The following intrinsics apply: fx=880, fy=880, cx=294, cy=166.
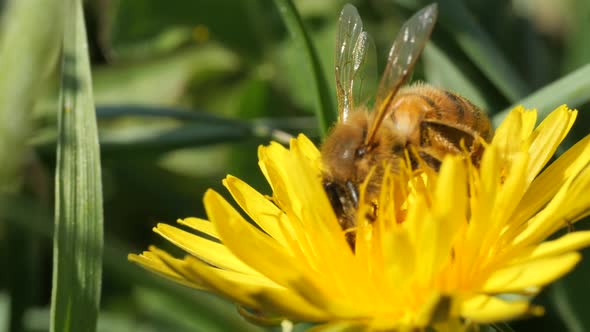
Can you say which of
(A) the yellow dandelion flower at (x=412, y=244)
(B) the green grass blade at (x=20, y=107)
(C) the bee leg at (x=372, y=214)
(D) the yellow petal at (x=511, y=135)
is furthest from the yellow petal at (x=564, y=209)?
(B) the green grass blade at (x=20, y=107)

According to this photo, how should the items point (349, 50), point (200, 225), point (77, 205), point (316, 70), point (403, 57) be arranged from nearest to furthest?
point (403, 57) < point (200, 225) < point (77, 205) < point (349, 50) < point (316, 70)

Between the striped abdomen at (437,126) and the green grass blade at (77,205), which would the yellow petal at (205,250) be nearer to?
the green grass blade at (77,205)

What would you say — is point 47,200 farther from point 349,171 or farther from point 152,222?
point 349,171

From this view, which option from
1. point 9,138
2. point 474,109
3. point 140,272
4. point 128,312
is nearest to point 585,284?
point 474,109

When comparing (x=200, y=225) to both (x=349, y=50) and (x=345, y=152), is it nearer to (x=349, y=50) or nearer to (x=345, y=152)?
(x=345, y=152)

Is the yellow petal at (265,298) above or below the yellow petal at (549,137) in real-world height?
below

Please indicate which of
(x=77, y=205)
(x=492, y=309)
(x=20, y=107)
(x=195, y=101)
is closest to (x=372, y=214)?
(x=492, y=309)

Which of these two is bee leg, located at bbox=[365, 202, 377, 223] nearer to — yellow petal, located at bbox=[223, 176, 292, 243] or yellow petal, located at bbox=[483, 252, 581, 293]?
yellow petal, located at bbox=[223, 176, 292, 243]
